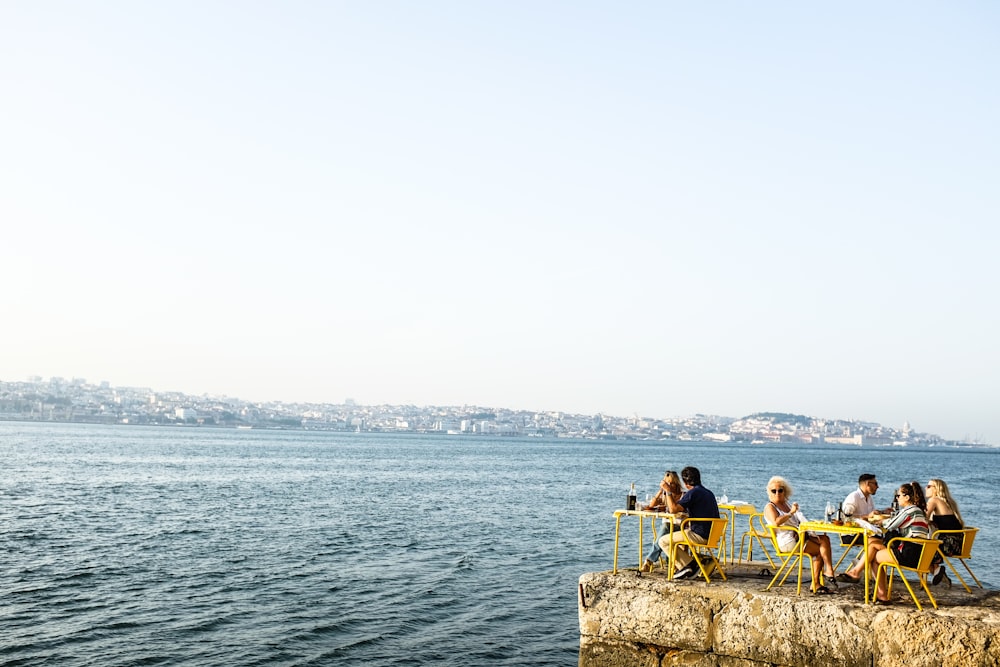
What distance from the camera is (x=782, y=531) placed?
35.1 feet

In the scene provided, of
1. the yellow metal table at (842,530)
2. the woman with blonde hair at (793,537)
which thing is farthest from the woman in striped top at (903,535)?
the woman with blonde hair at (793,537)

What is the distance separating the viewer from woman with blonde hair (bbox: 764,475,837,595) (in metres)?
9.75

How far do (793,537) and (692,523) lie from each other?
122 cm

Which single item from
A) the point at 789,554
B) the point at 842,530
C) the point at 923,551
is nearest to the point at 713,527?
the point at 789,554

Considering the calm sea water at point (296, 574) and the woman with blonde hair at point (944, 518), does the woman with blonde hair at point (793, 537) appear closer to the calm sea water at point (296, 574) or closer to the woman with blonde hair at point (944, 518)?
the woman with blonde hair at point (944, 518)

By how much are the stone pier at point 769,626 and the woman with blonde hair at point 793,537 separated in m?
0.30

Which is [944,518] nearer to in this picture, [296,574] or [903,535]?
[903,535]

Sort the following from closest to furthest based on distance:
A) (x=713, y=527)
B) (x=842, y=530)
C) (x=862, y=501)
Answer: (x=842, y=530)
(x=713, y=527)
(x=862, y=501)

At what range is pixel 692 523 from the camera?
10.9 meters

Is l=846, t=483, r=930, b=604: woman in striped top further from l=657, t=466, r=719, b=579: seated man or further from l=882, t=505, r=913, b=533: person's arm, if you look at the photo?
l=657, t=466, r=719, b=579: seated man

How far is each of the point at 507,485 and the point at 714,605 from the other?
50378 mm

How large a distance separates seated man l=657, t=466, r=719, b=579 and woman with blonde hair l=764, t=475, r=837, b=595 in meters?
0.75

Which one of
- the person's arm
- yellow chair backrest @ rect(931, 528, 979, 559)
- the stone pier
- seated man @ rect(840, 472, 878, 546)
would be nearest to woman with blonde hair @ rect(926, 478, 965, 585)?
yellow chair backrest @ rect(931, 528, 979, 559)

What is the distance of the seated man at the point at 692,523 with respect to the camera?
10609 millimetres
